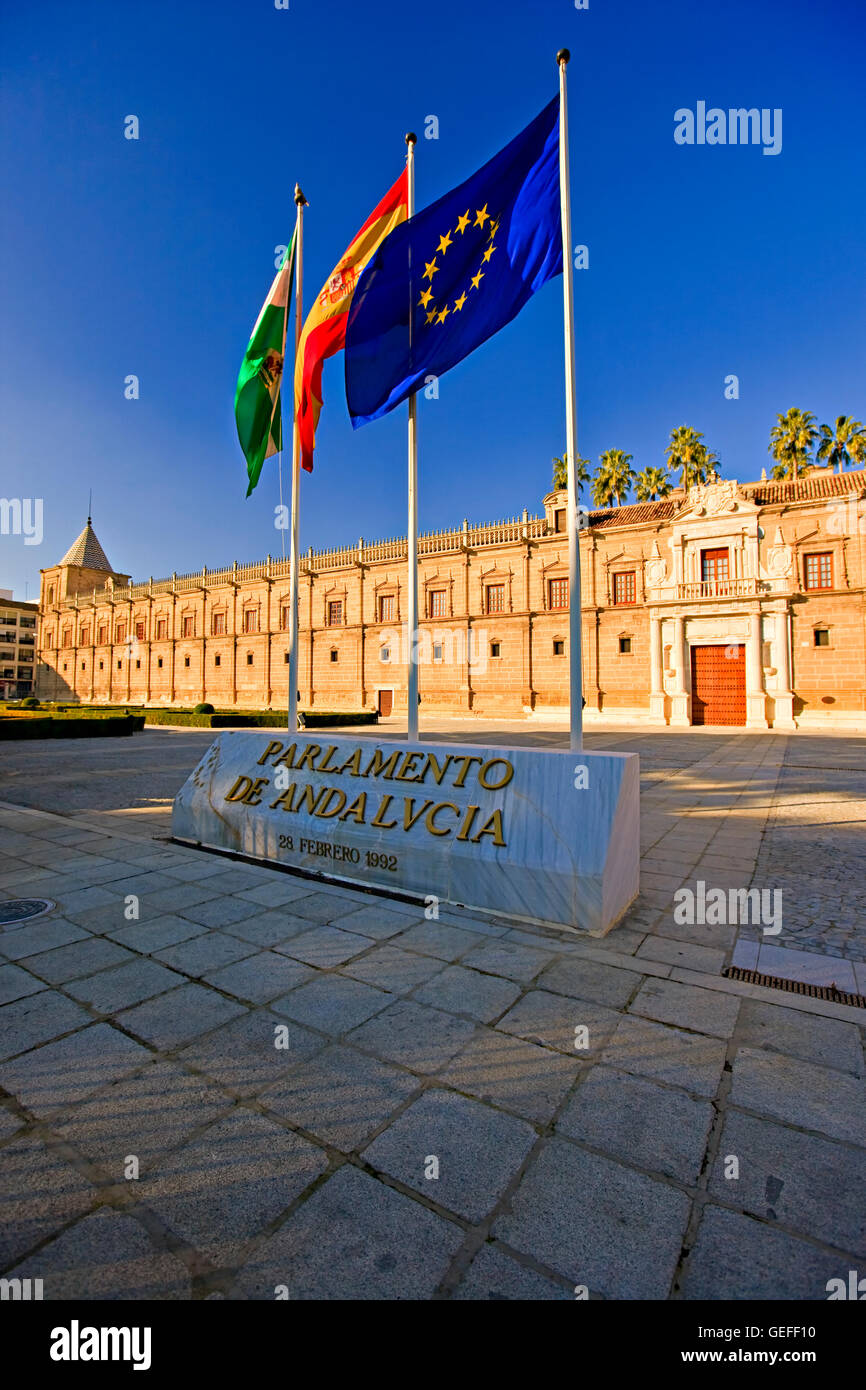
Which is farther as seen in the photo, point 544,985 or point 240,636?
point 240,636

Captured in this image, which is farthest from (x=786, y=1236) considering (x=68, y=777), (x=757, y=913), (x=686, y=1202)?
(x=68, y=777)

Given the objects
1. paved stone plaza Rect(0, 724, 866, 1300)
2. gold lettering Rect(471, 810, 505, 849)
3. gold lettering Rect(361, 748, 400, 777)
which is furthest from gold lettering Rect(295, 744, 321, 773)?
gold lettering Rect(471, 810, 505, 849)

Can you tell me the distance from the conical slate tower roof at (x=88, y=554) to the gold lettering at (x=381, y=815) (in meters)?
70.3

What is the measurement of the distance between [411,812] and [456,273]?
18.7 feet

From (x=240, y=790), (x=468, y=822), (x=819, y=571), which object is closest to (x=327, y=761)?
(x=240, y=790)

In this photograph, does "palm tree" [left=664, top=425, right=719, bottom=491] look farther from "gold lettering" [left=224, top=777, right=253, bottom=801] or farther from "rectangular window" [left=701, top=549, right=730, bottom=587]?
"gold lettering" [left=224, top=777, right=253, bottom=801]

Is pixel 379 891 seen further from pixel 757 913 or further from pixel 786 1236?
pixel 786 1236

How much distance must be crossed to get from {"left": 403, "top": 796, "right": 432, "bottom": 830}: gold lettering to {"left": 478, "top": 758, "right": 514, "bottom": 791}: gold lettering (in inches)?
22.3

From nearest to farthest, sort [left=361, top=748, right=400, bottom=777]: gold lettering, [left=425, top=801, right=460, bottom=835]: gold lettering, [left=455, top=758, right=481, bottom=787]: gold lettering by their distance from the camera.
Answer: [left=425, top=801, right=460, bottom=835]: gold lettering, [left=455, top=758, right=481, bottom=787]: gold lettering, [left=361, top=748, right=400, bottom=777]: gold lettering

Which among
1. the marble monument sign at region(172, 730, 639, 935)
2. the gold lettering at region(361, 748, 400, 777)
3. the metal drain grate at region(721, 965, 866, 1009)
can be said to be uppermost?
the gold lettering at region(361, 748, 400, 777)

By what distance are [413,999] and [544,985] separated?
0.82 metres

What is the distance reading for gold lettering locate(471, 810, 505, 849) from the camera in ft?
16.2
